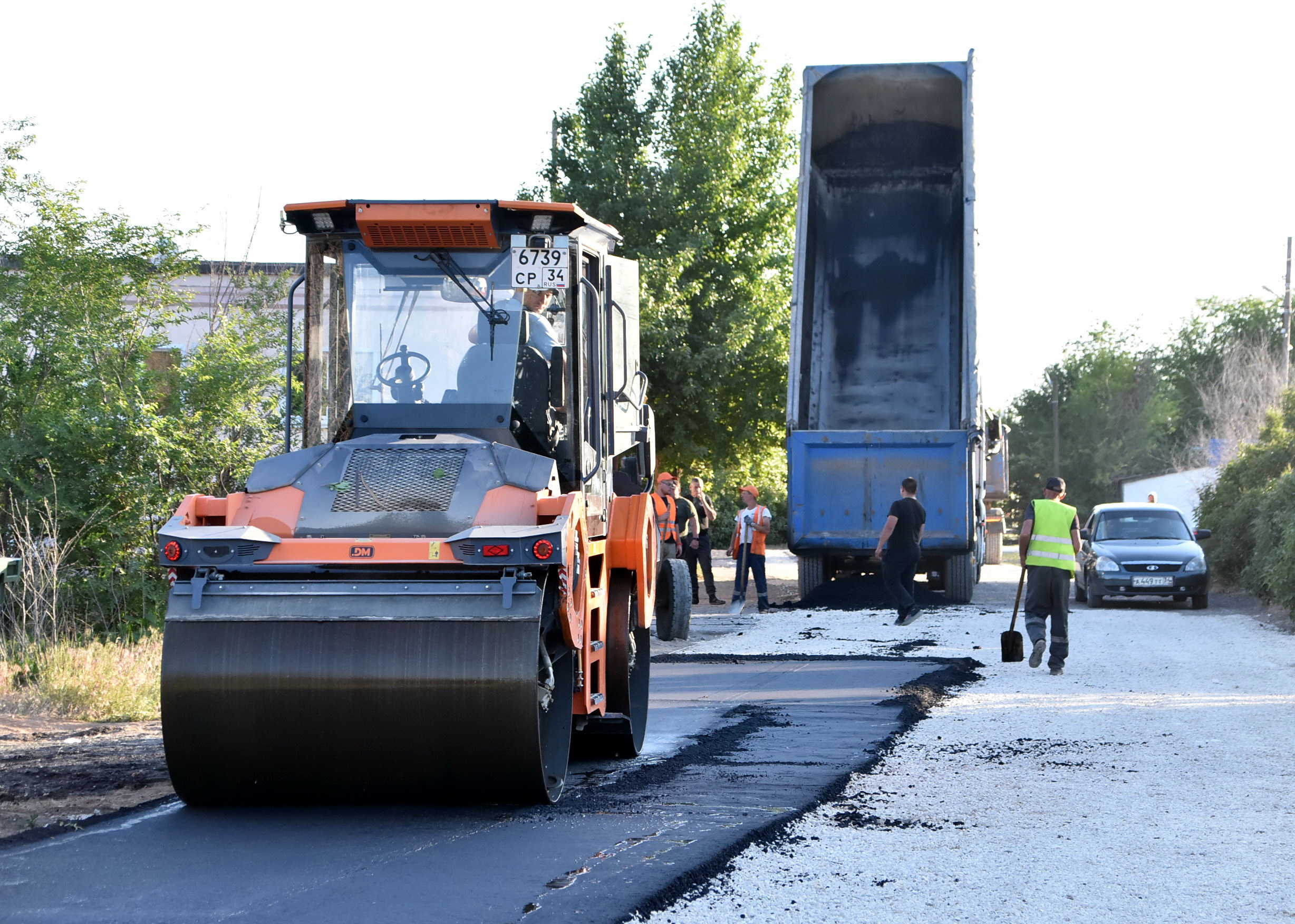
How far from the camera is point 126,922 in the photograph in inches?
181

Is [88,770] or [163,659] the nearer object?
[163,659]

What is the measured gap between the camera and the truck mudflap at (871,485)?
56.5 ft

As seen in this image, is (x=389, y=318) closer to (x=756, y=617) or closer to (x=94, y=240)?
(x=94, y=240)

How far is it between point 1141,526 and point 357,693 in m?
17.7

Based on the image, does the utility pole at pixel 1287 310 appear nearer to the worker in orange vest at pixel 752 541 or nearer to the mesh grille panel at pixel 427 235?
the worker in orange vest at pixel 752 541

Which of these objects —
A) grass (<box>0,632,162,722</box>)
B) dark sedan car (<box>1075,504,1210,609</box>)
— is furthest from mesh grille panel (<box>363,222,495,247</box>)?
dark sedan car (<box>1075,504,1210,609</box>)

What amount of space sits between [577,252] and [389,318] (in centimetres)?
96

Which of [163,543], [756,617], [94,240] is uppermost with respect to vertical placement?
[94,240]

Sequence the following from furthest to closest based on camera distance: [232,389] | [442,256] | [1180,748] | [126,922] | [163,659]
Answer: [232,389], [1180,748], [442,256], [163,659], [126,922]

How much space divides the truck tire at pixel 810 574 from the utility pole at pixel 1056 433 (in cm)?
5455

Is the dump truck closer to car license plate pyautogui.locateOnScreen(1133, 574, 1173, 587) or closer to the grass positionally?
car license plate pyautogui.locateOnScreen(1133, 574, 1173, 587)

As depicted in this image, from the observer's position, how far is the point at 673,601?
28.6ft

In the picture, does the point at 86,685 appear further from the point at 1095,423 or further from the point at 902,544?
the point at 1095,423

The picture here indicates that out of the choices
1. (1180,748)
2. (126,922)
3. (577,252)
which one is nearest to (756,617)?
(1180,748)
